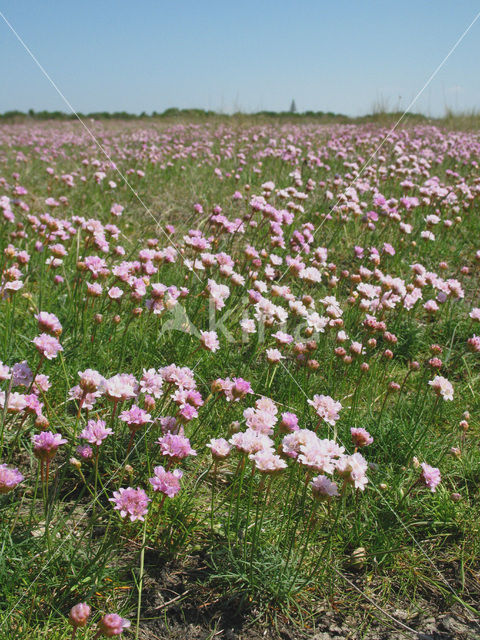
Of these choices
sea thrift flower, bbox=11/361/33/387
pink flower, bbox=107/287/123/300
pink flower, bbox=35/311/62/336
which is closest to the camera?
sea thrift flower, bbox=11/361/33/387

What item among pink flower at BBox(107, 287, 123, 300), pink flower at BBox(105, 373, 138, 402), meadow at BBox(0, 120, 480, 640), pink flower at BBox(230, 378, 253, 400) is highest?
pink flower at BBox(107, 287, 123, 300)

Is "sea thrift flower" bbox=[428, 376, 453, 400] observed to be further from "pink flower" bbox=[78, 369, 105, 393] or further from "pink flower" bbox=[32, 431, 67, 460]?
"pink flower" bbox=[32, 431, 67, 460]

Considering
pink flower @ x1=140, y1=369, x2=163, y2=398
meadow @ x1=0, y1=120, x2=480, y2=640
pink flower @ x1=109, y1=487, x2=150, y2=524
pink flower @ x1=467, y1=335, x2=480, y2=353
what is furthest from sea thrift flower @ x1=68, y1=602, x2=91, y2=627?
pink flower @ x1=467, y1=335, x2=480, y2=353

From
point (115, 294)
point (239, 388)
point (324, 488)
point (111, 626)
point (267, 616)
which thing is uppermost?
point (115, 294)

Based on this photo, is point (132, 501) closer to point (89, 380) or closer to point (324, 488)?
point (89, 380)

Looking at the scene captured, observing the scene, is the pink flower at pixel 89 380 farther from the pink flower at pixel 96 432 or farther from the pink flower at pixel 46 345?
the pink flower at pixel 46 345

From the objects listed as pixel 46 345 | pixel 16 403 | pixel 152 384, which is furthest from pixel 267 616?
pixel 46 345

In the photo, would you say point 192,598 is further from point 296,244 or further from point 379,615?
point 296,244

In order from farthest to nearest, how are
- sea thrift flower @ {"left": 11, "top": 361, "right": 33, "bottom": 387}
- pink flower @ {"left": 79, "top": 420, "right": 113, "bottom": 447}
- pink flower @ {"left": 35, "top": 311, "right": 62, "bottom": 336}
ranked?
pink flower @ {"left": 35, "top": 311, "right": 62, "bottom": 336} → sea thrift flower @ {"left": 11, "top": 361, "right": 33, "bottom": 387} → pink flower @ {"left": 79, "top": 420, "right": 113, "bottom": 447}

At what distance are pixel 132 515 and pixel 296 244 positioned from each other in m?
2.68

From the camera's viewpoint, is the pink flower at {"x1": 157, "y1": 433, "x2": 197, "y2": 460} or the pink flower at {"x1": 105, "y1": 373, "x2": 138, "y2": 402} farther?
the pink flower at {"x1": 105, "y1": 373, "x2": 138, "y2": 402}

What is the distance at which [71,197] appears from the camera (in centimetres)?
593

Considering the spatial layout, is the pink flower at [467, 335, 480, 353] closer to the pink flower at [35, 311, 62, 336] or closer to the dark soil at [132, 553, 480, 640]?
the dark soil at [132, 553, 480, 640]

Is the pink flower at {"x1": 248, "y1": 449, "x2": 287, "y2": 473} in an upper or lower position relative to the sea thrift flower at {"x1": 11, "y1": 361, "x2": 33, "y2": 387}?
lower
